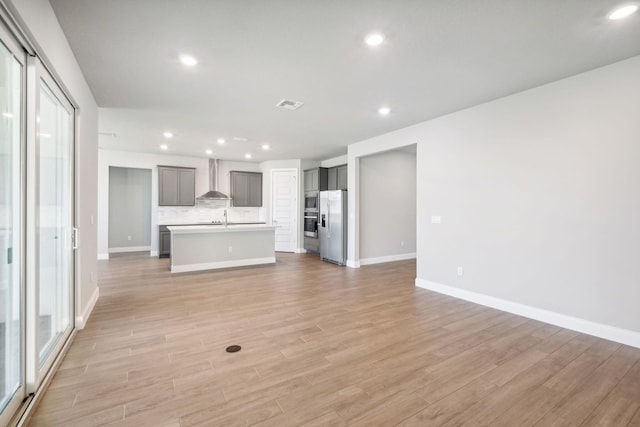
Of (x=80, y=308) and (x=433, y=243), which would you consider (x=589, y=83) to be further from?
(x=80, y=308)

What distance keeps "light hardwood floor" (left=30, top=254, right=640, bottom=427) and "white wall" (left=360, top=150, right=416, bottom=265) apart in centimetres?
282

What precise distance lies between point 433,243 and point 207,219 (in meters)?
6.59

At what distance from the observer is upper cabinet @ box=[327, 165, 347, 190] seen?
7582 mm

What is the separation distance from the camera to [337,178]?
7844 mm

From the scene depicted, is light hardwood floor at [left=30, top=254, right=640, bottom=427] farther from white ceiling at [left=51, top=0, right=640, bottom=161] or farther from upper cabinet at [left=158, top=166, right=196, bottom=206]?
upper cabinet at [left=158, top=166, right=196, bottom=206]

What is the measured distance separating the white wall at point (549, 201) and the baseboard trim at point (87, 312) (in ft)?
15.3

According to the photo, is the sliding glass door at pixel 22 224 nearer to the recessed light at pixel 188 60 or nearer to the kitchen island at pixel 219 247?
the recessed light at pixel 188 60

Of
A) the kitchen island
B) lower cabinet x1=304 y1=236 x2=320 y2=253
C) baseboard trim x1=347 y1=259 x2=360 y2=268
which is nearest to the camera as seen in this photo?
the kitchen island

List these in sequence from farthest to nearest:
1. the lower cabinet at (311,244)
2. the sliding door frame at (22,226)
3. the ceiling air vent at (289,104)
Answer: the lower cabinet at (311,244) → the ceiling air vent at (289,104) → the sliding door frame at (22,226)

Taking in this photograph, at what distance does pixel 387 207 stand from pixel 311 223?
2.32 meters

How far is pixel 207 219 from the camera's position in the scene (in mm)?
8688

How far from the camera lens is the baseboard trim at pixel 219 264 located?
580 centimetres

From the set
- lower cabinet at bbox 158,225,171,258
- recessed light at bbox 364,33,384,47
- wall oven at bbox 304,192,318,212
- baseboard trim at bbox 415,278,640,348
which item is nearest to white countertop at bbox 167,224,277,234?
lower cabinet at bbox 158,225,171,258

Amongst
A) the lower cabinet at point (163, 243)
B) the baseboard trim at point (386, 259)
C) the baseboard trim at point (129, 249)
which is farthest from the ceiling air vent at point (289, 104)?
the baseboard trim at point (129, 249)
